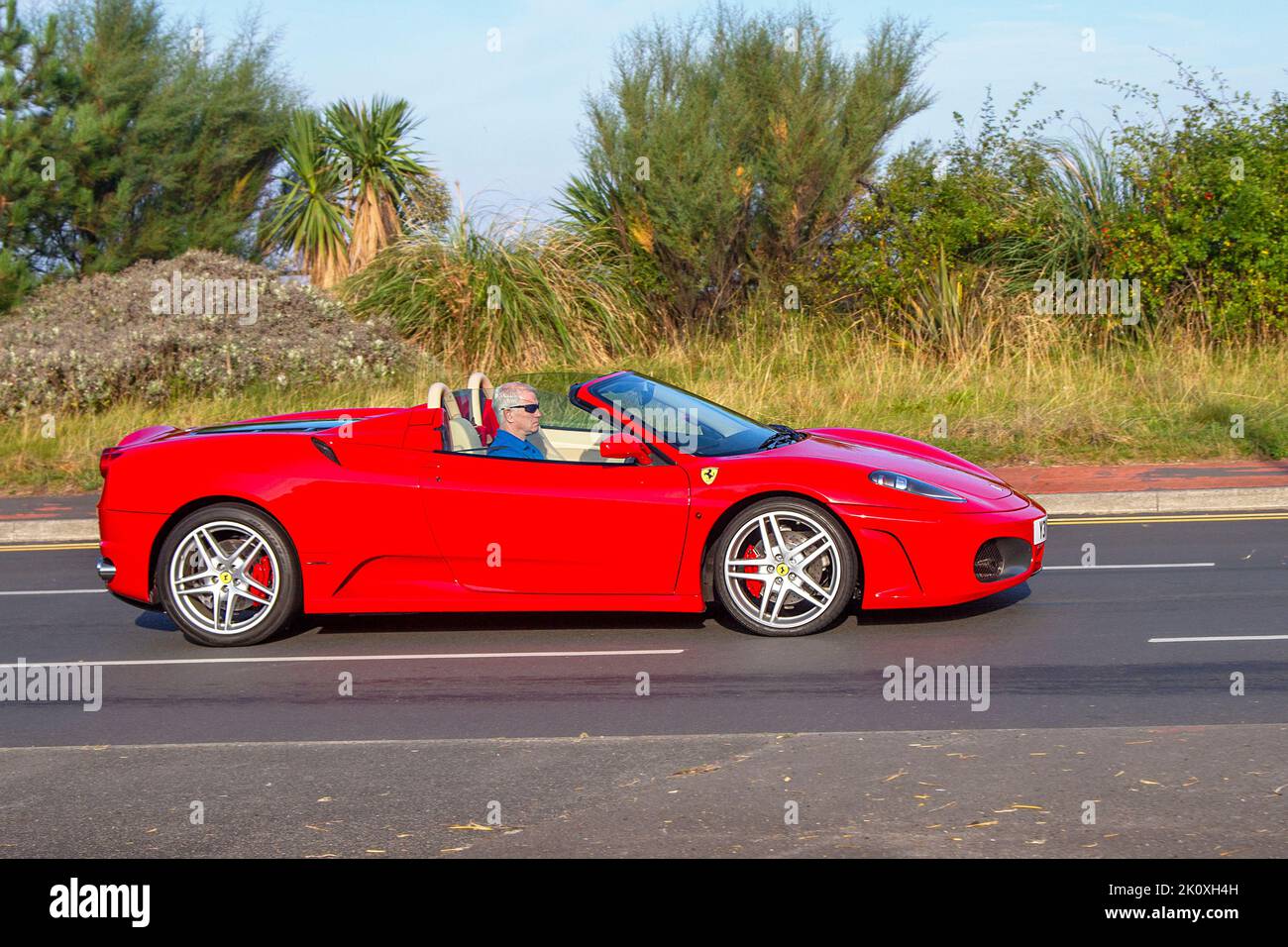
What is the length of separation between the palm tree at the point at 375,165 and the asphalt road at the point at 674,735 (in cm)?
1735

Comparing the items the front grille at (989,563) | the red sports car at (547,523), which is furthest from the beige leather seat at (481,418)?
the front grille at (989,563)

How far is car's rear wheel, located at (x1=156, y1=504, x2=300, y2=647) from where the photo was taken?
794 cm

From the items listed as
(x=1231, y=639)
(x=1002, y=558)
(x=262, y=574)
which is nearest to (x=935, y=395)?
(x=1002, y=558)

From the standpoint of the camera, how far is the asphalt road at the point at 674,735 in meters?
4.75

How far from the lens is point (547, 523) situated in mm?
7625

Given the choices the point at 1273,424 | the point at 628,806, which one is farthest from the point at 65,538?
the point at 1273,424

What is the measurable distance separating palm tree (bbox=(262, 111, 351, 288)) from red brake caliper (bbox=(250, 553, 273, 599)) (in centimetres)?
1788

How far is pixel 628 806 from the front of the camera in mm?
5004

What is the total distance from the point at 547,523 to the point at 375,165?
65.1ft

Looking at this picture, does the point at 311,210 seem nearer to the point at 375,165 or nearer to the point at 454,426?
the point at 375,165

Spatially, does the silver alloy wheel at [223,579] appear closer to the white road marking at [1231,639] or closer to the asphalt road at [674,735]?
the asphalt road at [674,735]

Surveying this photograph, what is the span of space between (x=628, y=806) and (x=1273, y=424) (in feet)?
38.9

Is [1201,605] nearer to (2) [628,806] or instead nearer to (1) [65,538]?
(2) [628,806]

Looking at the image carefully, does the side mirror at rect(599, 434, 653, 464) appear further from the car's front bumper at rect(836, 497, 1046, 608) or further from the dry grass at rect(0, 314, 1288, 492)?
the dry grass at rect(0, 314, 1288, 492)
